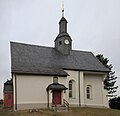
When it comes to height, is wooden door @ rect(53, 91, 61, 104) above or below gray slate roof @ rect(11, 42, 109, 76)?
below

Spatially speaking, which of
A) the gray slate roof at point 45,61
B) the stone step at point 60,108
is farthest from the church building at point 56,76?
the stone step at point 60,108

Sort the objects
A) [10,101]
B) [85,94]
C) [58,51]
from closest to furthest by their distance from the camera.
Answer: [10,101], [85,94], [58,51]

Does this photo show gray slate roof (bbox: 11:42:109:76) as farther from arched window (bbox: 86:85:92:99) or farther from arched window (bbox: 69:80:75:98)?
arched window (bbox: 86:85:92:99)

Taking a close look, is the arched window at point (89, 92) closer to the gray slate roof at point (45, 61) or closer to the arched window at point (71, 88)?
the gray slate roof at point (45, 61)

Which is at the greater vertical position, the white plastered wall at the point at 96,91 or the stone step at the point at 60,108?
the white plastered wall at the point at 96,91

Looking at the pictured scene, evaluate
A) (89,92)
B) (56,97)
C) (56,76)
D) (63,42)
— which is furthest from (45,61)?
(89,92)

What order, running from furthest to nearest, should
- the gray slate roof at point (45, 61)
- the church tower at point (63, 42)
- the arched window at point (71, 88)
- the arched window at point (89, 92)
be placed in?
the church tower at point (63, 42) → the arched window at point (89, 92) → the arched window at point (71, 88) → the gray slate roof at point (45, 61)

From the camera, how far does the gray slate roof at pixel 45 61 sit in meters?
32.6

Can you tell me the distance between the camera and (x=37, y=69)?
32938 mm

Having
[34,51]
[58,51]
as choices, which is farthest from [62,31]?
[34,51]

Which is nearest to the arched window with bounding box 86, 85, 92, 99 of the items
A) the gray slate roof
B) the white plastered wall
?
the white plastered wall

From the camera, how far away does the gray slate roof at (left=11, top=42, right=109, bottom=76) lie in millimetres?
32562

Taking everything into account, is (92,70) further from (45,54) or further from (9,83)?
(9,83)

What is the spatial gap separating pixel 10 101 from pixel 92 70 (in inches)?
496
